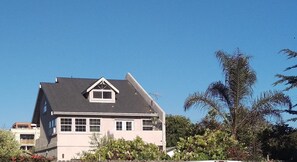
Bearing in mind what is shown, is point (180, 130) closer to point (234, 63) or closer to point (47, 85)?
point (47, 85)

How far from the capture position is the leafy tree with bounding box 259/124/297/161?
32.0 m

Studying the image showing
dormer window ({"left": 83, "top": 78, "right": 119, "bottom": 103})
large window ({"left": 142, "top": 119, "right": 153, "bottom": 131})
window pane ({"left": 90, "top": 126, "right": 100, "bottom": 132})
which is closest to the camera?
window pane ({"left": 90, "top": 126, "right": 100, "bottom": 132})

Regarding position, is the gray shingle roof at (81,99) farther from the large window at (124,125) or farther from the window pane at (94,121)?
the large window at (124,125)

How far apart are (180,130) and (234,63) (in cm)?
3769

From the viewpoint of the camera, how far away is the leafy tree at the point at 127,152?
31067 mm

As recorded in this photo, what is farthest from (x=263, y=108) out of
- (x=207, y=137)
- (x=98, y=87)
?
(x=98, y=87)

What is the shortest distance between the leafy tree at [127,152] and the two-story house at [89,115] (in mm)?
11098

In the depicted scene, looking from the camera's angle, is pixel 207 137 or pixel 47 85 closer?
pixel 207 137

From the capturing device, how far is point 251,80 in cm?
3344

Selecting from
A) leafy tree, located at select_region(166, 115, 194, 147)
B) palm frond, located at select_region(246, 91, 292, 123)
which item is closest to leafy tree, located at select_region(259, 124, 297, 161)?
palm frond, located at select_region(246, 91, 292, 123)

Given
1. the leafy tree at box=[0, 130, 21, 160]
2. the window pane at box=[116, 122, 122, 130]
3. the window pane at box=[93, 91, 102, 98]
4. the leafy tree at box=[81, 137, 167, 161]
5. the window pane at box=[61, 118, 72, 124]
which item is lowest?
the leafy tree at box=[81, 137, 167, 161]

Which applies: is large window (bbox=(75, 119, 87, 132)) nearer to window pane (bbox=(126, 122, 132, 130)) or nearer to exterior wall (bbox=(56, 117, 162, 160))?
exterior wall (bbox=(56, 117, 162, 160))

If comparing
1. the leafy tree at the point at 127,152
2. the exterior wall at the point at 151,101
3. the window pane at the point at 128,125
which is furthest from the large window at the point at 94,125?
the leafy tree at the point at 127,152

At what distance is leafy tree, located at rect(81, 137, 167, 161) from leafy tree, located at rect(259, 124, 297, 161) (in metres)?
6.43
